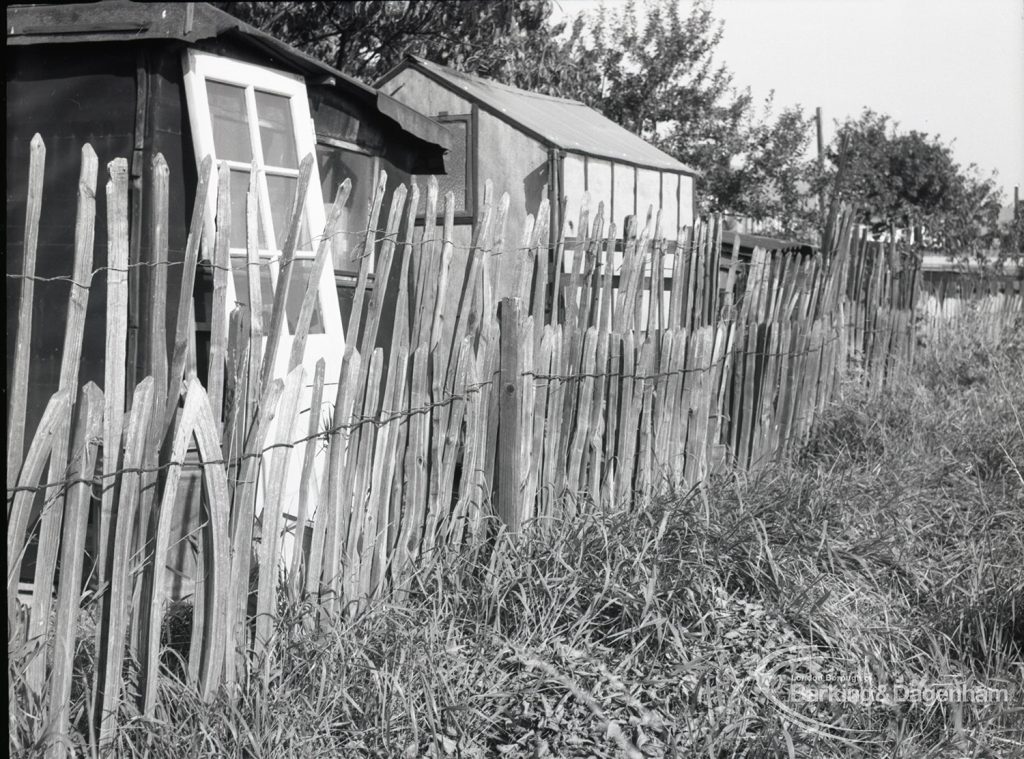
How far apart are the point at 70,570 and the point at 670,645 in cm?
179

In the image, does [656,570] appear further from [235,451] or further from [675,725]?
[235,451]

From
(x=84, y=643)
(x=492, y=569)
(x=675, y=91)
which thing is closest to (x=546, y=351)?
(x=492, y=569)

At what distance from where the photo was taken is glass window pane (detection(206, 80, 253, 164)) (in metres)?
5.31

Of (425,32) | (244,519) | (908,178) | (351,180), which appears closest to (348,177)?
(351,180)

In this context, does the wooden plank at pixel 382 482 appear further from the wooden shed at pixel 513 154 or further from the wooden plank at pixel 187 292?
the wooden shed at pixel 513 154

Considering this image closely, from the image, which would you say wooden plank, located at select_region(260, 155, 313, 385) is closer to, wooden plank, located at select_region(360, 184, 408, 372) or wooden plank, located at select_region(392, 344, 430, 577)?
wooden plank, located at select_region(360, 184, 408, 372)

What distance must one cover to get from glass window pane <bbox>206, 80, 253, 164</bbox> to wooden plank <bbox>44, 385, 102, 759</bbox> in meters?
3.25

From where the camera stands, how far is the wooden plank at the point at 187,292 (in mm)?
2406

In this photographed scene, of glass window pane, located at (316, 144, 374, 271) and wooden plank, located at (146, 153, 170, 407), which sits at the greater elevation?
glass window pane, located at (316, 144, 374, 271)

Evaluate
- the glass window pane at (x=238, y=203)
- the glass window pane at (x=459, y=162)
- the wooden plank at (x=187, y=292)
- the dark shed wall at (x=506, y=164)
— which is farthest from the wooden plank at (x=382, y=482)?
the glass window pane at (x=459, y=162)

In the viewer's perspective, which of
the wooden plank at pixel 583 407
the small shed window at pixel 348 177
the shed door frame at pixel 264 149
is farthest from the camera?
the small shed window at pixel 348 177

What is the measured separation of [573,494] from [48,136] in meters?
3.23

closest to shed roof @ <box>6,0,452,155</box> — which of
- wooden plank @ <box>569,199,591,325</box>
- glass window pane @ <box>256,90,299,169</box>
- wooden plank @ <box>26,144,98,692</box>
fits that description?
glass window pane @ <box>256,90,299,169</box>

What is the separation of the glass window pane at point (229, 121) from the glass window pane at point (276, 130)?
138 millimetres
